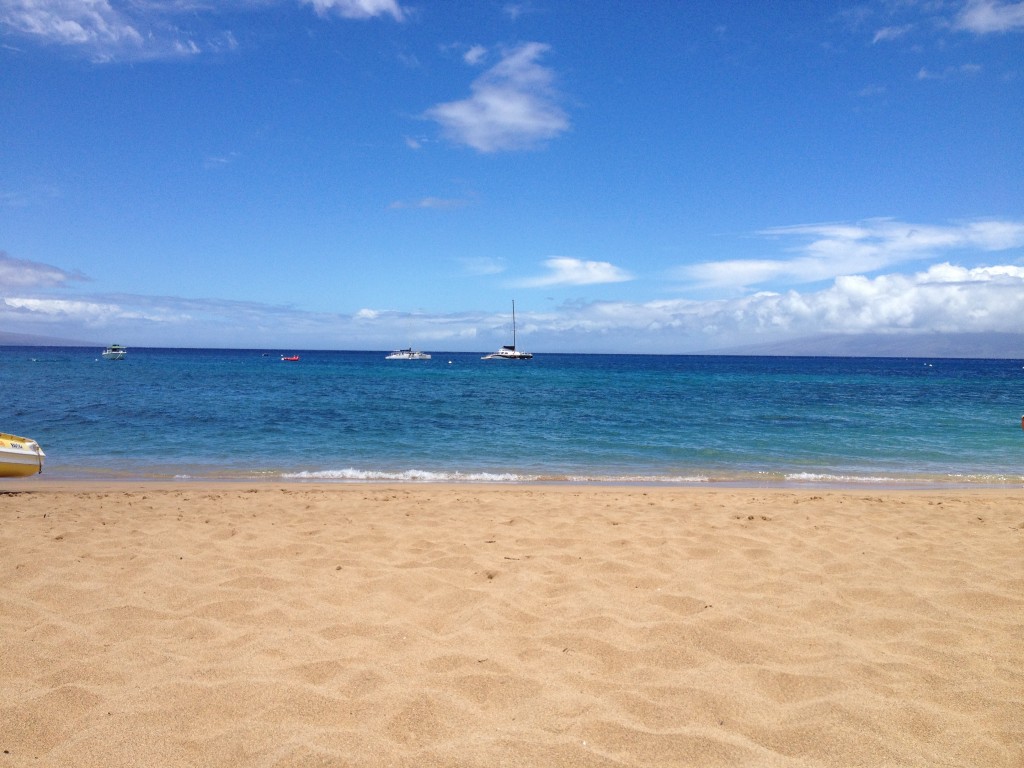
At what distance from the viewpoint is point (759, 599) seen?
16.4ft

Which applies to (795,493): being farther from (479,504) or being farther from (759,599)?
(759,599)

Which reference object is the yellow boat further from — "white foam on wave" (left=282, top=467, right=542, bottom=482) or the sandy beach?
"white foam on wave" (left=282, top=467, right=542, bottom=482)

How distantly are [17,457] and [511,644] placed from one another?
427 inches

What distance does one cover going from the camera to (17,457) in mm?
10648

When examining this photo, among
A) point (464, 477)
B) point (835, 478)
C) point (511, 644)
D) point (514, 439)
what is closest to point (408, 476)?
point (464, 477)

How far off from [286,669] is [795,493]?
984cm

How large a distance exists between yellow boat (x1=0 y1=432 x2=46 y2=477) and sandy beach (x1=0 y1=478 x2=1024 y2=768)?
410cm

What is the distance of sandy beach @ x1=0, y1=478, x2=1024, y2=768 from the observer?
3074 mm

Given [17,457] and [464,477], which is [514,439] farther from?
[17,457]

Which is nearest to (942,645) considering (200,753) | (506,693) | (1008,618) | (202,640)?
(1008,618)

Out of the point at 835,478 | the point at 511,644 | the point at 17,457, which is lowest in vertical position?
the point at 835,478

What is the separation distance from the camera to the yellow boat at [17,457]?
10516 millimetres

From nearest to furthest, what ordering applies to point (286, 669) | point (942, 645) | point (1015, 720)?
point (1015, 720)
point (286, 669)
point (942, 645)

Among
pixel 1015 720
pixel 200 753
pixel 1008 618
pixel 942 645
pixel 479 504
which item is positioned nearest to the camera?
pixel 200 753
